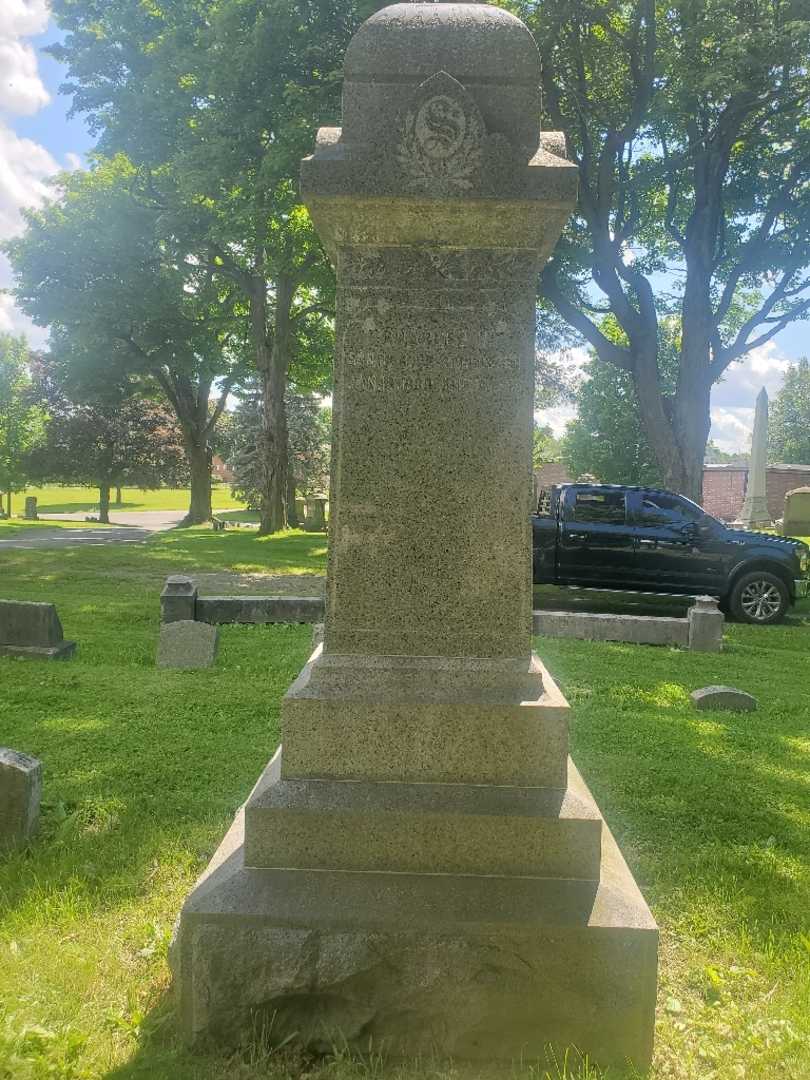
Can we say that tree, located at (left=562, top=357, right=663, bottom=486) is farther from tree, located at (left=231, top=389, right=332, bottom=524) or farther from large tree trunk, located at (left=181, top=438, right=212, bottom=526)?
large tree trunk, located at (left=181, top=438, right=212, bottom=526)

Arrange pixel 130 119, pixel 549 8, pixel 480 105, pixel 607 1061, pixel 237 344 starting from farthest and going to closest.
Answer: pixel 237 344 → pixel 130 119 → pixel 549 8 → pixel 480 105 → pixel 607 1061

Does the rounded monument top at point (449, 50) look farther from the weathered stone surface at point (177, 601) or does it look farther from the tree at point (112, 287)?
the tree at point (112, 287)

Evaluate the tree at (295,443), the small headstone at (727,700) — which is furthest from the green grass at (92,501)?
the small headstone at (727,700)

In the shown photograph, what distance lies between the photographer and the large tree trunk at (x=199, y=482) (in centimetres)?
3356

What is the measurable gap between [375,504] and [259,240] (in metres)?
17.6

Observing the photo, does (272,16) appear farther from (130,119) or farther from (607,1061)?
(607,1061)

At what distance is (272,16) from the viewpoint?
1473 centimetres

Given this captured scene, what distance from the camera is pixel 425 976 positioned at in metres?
2.70

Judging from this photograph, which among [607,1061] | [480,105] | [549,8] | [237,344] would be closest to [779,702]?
[607,1061]

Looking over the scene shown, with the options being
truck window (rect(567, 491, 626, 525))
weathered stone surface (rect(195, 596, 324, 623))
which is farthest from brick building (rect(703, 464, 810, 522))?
weathered stone surface (rect(195, 596, 324, 623))

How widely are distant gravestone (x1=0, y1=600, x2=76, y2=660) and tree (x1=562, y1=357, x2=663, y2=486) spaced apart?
30823 mm

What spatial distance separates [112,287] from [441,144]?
24447mm

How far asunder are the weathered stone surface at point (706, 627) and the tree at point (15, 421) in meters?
35.8

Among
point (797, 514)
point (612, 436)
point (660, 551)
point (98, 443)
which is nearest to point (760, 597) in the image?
point (660, 551)
